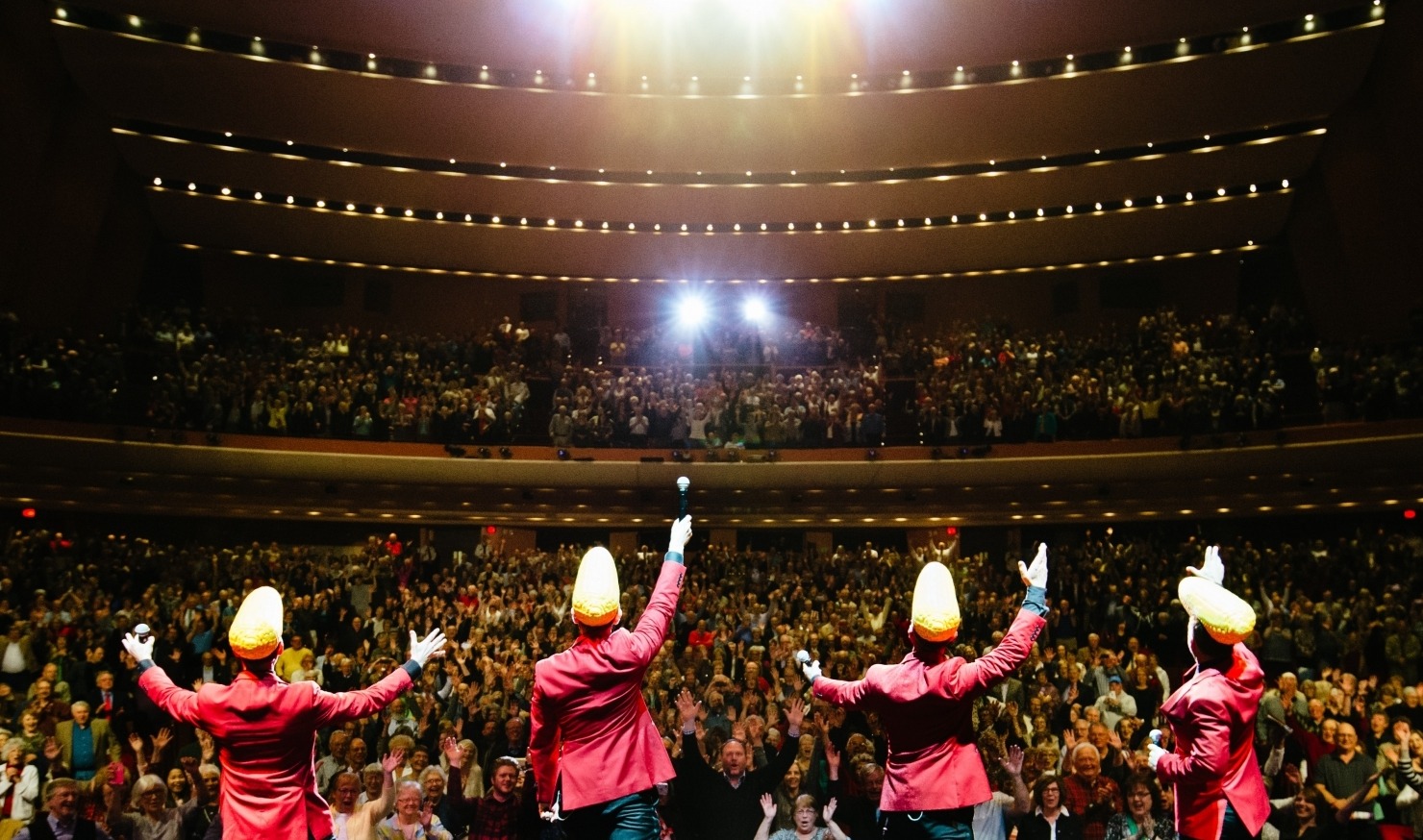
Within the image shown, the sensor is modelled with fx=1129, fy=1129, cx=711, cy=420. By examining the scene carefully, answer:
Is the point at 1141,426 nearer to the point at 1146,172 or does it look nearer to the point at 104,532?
the point at 1146,172

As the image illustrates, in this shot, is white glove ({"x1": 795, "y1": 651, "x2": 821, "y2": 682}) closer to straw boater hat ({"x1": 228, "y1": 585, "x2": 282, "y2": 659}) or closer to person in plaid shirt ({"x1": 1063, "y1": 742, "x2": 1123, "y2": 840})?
straw boater hat ({"x1": 228, "y1": 585, "x2": 282, "y2": 659})

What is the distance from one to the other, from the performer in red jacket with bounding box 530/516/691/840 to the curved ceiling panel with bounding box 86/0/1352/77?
15.4 meters

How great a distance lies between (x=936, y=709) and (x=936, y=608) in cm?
37

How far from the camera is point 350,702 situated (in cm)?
441

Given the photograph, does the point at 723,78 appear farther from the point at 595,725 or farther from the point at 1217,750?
the point at 1217,750

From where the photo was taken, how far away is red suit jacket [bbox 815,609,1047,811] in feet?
13.6

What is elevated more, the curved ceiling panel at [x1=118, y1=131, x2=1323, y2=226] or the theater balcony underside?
the curved ceiling panel at [x1=118, y1=131, x2=1323, y2=226]

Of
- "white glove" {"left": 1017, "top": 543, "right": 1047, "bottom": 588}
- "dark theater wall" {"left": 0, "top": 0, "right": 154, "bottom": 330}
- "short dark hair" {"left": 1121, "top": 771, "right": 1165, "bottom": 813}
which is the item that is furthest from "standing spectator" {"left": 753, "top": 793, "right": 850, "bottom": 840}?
"dark theater wall" {"left": 0, "top": 0, "right": 154, "bottom": 330}

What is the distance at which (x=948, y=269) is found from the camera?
24.3 meters

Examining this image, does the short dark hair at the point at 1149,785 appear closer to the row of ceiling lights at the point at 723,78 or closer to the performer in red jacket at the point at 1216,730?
the performer in red jacket at the point at 1216,730

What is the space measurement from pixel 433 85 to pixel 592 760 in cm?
1705

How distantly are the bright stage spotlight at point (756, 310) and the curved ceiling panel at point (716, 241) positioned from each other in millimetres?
577

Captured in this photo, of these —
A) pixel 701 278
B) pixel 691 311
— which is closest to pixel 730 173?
pixel 701 278

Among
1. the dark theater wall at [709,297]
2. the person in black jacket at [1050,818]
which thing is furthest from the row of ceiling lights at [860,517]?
the person in black jacket at [1050,818]
